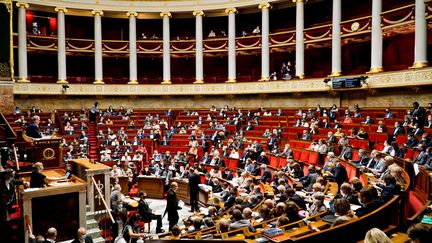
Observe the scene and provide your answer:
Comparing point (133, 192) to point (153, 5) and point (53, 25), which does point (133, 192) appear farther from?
point (53, 25)

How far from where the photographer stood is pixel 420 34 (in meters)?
15.4

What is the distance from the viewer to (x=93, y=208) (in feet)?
30.2

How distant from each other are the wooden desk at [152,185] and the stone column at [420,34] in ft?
38.6

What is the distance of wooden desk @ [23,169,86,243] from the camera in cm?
771

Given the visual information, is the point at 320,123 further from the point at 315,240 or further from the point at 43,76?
the point at 43,76

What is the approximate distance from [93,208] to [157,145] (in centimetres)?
970

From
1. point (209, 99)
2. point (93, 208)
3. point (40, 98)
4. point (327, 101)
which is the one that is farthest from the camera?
point (209, 99)

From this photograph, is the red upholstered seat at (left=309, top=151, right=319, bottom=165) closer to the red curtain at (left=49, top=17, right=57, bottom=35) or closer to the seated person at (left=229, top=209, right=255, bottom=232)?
the seated person at (left=229, top=209, right=255, bottom=232)

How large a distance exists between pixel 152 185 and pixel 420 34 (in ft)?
42.1

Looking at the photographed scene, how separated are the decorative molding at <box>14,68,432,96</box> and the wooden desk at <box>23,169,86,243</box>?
14.0 m

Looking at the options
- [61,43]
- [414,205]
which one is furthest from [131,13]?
[414,205]

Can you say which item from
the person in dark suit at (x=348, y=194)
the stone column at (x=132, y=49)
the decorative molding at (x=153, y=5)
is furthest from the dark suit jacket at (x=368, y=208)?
the stone column at (x=132, y=49)

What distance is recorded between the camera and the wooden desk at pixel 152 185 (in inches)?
548

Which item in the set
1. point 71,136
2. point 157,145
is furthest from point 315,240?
point 71,136
